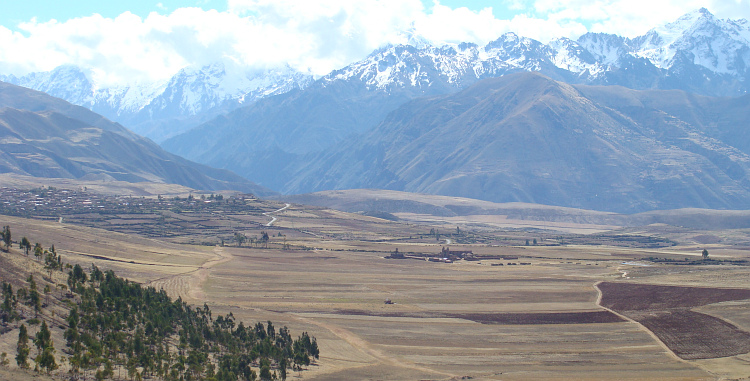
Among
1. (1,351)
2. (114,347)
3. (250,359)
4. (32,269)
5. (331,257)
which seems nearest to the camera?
(1,351)

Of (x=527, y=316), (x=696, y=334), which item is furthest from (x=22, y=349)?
(x=696, y=334)

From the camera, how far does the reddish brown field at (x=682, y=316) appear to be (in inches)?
3799

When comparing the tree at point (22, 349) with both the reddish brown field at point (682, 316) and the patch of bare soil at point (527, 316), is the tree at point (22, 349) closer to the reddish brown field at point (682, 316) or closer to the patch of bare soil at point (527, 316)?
the patch of bare soil at point (527, 316)

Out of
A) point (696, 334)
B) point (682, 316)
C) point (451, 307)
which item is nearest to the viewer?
point (696, 334)

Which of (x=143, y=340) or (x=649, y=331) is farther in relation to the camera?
(x=649, y=331)

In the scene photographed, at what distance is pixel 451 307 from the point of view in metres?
123

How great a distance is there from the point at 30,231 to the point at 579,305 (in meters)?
109

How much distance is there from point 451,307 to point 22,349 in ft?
225

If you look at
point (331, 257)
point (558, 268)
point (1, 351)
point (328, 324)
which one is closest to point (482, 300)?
point (328, 324)

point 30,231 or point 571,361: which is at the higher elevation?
point 30,231

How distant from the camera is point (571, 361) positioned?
9081cm

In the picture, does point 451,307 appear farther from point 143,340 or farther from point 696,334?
point 143,340

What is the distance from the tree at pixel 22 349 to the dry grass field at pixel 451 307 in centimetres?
217

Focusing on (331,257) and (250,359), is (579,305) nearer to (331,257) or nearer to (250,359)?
(250,359)
